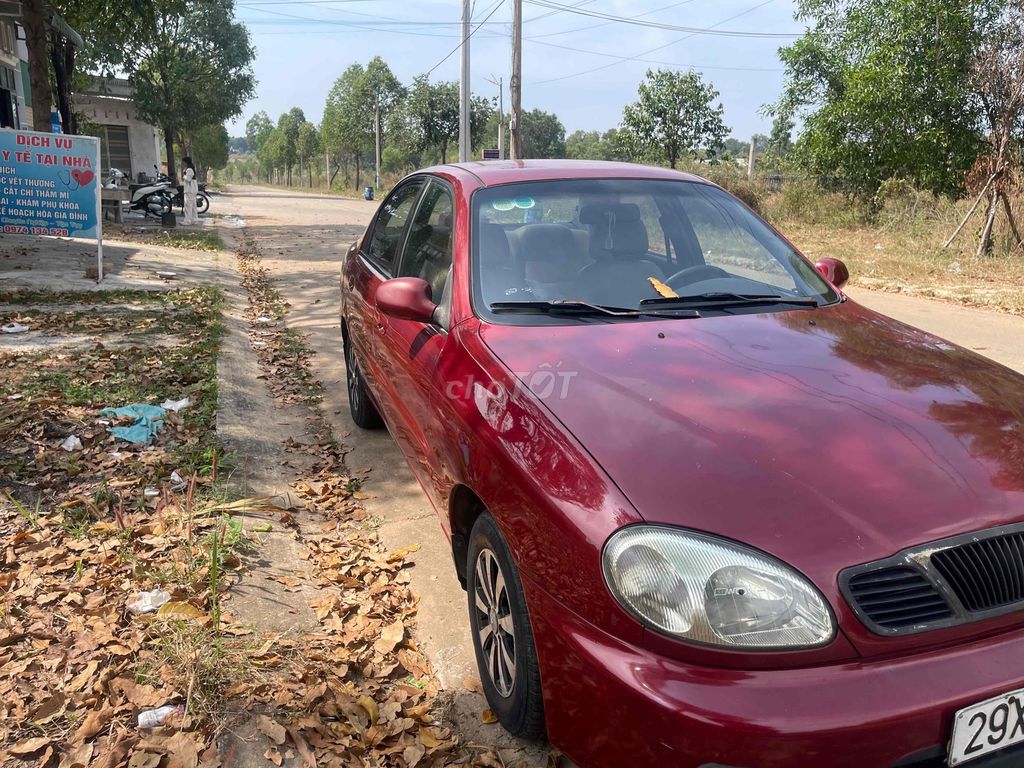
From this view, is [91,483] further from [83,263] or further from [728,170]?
[728,170]

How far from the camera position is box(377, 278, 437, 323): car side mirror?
296 cm

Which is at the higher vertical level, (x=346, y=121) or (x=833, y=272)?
(x=346, y=121)

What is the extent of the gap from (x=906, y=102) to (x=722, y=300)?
17.3 meters

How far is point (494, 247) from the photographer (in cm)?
309

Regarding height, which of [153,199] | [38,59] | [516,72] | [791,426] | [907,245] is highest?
[516,72]

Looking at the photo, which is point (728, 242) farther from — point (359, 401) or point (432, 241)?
point (359, 401)

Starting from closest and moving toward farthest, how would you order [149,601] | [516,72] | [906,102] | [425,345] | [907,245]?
[149,601]
[425,345]
[907,245]
[906,102]
[516,72]

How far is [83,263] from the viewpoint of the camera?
10828mm

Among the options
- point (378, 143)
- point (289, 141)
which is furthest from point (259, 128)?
point (378, 143)

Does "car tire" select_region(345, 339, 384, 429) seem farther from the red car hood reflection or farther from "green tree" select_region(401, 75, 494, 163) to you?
"green tree" select_region(401, 75, 494, 163)

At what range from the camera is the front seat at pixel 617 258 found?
2.97 meters

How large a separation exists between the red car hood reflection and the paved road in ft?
3.46

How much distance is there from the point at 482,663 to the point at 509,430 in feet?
2.68

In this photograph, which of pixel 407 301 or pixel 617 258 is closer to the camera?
pixel 407 301
